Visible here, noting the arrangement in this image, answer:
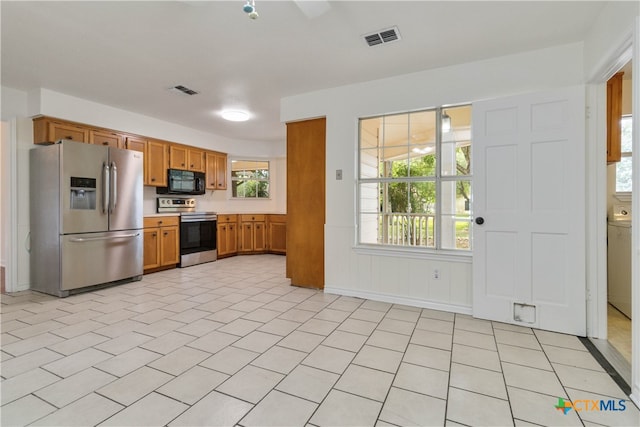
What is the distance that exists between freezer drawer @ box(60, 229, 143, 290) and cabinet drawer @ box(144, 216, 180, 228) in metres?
0.48

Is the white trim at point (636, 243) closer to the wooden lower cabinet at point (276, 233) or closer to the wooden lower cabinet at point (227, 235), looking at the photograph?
the wooden lower cabinet at point (276, 233)

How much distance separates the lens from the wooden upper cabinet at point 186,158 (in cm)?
552

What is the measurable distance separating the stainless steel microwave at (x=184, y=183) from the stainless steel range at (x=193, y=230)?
27 cm

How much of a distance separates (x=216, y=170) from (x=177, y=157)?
100 cm

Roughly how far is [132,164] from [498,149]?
180 inches

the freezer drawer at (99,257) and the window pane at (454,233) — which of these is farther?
the freezer drawer at (99,257)

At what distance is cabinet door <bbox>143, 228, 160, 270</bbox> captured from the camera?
4952 mm

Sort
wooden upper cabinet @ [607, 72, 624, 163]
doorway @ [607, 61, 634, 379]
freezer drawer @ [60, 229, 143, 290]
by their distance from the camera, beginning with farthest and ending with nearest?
freezer drawer @ [60, 229, 143, 290] → wooden upper cabinet @ [607, 72, 624, 163] → doorway @ [607, 61, 634, 379]

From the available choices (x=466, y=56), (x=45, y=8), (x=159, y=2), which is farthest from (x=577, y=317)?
(x=45, y=8)

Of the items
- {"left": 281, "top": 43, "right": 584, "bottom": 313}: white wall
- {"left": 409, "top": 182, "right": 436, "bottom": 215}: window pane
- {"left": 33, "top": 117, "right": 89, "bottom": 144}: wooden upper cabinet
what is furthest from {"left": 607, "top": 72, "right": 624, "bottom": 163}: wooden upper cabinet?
{"left": 33, "top": 117, "right": 89, "bottom": 144}: wooden upper cabinet

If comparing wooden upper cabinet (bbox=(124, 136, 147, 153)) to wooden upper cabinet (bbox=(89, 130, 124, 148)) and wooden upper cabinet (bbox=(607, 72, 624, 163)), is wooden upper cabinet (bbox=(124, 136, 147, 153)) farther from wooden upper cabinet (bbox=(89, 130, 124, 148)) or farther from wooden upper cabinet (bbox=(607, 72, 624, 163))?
wooden upper cabinet (bbox=(607, 72, 624, 163))

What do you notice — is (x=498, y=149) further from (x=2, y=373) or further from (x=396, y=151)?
(x=2, y=373)

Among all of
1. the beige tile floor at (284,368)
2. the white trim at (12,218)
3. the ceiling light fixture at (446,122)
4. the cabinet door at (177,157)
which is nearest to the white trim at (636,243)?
the beige tile floor at (284,368)

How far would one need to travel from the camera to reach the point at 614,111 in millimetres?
2889
